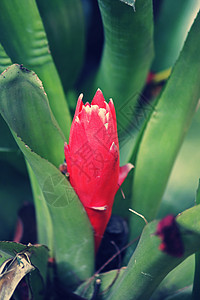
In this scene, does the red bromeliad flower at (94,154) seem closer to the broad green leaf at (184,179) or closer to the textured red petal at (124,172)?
the textured red petal at (124,172)

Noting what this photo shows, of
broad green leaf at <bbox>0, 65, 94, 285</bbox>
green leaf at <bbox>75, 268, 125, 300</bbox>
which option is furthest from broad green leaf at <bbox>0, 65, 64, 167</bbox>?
green leaf at <bbox>75, 268, 125, 300</bbox>

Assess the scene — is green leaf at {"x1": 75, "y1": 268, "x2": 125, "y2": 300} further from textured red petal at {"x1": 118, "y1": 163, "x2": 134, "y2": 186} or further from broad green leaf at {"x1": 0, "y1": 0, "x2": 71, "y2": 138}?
broad green leaf at {"x1": 0, "y1": 0, "x2": 71, "y2": 138}

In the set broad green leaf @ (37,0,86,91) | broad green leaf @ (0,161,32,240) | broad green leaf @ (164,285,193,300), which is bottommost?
broad green leaf @ (0,161,32,240)

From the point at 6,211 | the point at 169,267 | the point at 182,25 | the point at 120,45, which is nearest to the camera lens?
the point at 169,267

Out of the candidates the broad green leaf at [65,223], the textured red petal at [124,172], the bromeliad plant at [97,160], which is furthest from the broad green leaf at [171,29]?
the broad green leaf at [65,223]

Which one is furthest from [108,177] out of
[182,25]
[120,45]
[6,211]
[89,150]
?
[182,25]

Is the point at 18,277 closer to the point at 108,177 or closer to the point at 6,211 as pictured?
the point at 108,177

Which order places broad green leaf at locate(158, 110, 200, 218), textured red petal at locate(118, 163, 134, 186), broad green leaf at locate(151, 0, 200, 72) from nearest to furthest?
1. textured red petal at locate(118, 163, 134, 186)
2. broad green leaf at locate(158, 110, 200, 218)
3. broad green leaf at locate(151, 0, 200, 72)

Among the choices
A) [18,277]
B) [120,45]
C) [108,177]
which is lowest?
[18,277]
